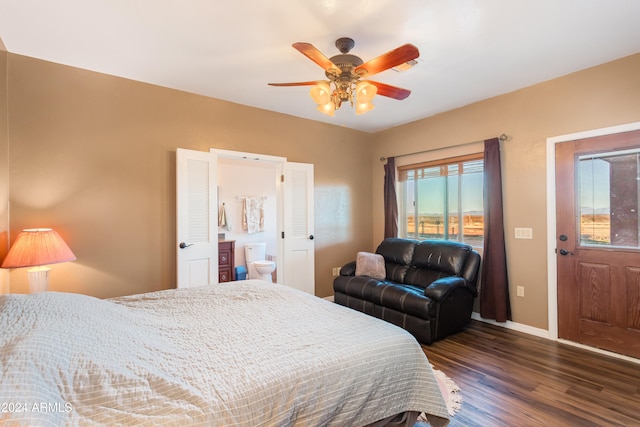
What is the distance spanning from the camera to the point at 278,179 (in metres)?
4.07

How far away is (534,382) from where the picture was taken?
2.29 meters

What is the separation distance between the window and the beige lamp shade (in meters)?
4.17

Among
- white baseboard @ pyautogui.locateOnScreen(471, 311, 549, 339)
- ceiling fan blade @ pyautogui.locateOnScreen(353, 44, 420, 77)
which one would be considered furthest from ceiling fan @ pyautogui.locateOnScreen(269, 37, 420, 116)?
white baseboard @ pyautogui.locateOnScreen(471, 311, 549, 339)

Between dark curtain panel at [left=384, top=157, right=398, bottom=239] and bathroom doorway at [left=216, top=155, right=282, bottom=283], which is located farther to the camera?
bathroom doorway at [left=216, top=155, right=282, bottom=283]

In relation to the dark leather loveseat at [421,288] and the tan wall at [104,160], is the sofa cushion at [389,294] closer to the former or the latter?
the dark leather loveseat at [421,288]

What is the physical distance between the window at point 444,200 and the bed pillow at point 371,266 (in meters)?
0.96

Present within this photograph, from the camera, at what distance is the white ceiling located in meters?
1.97

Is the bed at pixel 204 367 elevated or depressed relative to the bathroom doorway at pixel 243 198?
depressed

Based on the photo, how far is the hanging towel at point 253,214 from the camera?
596 cm

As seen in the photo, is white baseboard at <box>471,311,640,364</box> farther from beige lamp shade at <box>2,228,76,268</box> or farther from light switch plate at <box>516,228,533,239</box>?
beige lamp shade at <box>2,228,76,268</box>

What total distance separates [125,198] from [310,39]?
2352 millimetres

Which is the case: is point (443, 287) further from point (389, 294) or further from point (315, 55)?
point (315, 55)

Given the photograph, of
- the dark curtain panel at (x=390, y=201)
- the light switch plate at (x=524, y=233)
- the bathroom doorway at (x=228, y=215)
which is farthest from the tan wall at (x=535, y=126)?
the bathroom doorway at (x=228, y=215)

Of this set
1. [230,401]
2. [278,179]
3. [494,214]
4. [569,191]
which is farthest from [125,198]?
[569,191]
